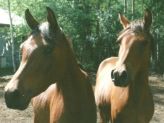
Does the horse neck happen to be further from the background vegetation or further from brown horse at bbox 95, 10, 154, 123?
the background vegetation

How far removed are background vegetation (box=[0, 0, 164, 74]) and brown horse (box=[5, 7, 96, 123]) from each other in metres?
13.6

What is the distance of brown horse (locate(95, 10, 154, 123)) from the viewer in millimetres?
5680

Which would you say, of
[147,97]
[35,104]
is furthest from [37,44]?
[147,97]

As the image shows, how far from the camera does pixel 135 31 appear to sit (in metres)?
5.97

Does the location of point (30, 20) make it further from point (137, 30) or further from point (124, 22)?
point (124, 22)

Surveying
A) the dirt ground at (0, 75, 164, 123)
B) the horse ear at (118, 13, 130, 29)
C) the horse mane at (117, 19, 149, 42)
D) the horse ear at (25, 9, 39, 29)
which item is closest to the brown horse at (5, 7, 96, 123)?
the horse ear at (25, 9, 39, 29)

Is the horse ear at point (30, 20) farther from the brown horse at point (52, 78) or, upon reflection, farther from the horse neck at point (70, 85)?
the horse neck at point (70, 85)

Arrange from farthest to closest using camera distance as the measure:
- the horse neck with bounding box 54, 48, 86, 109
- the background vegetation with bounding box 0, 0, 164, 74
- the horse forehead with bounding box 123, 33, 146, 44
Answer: the background vegetation with bounding box 0, 0, 164, 74 → the horse forehead with bounding box 123, 33, 146, 44 → the horse neck with bounding box 54, 48, 86, 109

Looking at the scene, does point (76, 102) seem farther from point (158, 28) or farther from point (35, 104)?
point (158, 28)

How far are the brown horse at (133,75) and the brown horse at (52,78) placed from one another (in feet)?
2.05

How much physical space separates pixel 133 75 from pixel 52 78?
1.30 meters

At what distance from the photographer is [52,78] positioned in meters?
4.83

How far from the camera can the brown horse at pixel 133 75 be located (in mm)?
5680

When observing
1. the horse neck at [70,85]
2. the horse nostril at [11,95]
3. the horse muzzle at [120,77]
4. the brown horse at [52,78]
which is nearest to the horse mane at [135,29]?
the horse muzzle at [120,77]
